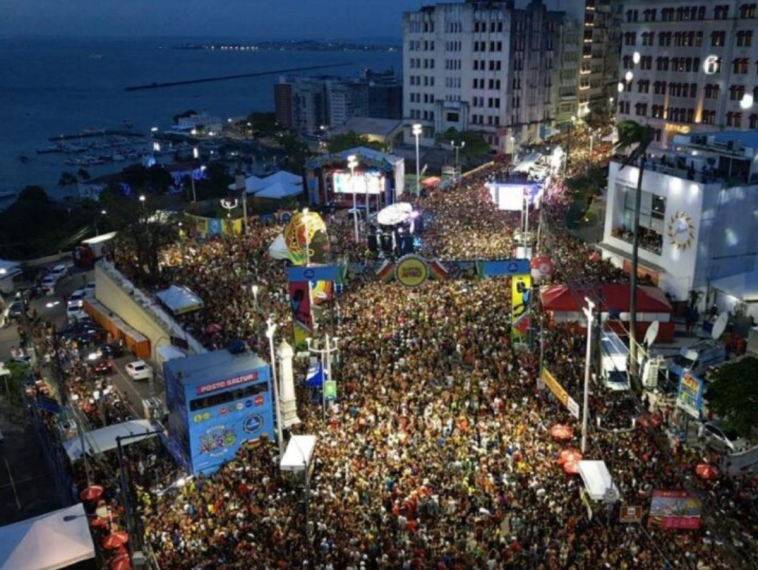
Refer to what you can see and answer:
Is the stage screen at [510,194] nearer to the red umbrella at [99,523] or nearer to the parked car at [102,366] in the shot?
the parked car at [102,366]

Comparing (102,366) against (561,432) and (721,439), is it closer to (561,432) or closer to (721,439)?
(561,432)

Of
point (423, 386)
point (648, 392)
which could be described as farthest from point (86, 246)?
point (648, 392)

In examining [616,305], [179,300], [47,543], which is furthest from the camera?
[179,300]

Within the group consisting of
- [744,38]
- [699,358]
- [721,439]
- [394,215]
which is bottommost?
[721,439]

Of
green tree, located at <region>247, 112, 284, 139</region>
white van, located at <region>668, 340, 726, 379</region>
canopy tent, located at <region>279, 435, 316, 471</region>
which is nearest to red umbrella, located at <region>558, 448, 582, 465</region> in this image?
canopy tent, located at <region>279, 435, 316, 471</region>

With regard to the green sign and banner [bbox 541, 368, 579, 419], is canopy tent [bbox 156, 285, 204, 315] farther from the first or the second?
banner [bbox 541, 368, 579, 419]

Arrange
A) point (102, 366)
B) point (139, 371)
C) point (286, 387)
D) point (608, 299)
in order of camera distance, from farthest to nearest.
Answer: point (102, 366) < point (139, 371) < point (608, 299) < point (286, 387)

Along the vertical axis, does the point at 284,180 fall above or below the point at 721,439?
above

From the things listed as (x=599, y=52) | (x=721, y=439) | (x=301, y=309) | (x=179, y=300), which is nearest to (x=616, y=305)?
(x=721, y=439)

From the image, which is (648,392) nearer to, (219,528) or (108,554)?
(219,528)
